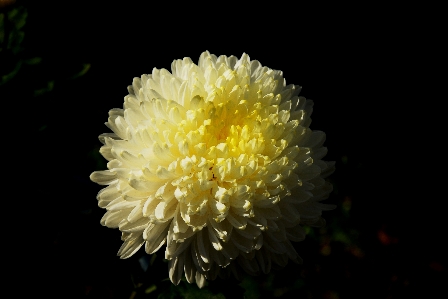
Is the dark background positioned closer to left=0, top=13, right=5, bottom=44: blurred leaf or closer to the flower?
left=0, top=13, right=5, bottom=44: blurred leaf

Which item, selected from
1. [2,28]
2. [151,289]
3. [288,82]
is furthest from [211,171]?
[288,82]

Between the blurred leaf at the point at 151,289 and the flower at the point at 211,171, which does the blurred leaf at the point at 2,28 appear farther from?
the blurred leaf at the point at 151,289

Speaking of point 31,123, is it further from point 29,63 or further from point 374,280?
point 374,280

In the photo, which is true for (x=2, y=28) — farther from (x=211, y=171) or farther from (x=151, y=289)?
(x=151, y=289)

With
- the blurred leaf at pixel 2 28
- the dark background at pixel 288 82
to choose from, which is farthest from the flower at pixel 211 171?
the blurred leaf at pixel 2 28

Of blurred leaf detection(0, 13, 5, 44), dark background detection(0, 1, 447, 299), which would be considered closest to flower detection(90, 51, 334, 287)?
dark background detection(0, 1, 447, 299)

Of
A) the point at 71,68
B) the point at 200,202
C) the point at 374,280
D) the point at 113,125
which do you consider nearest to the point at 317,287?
the point at 374,280
